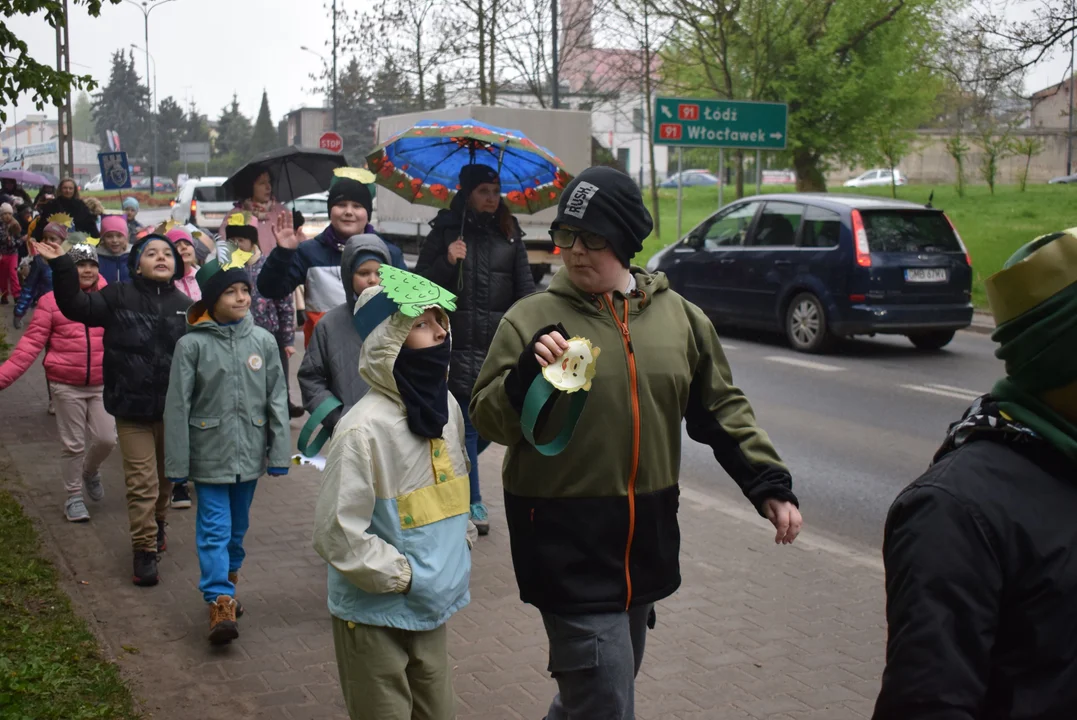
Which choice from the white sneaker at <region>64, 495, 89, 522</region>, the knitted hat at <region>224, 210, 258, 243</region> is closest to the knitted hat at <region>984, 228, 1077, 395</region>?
the white sneaker at <region>64, 495, 89, 522</region>

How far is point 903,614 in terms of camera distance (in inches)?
68.4

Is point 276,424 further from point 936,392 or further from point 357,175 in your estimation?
point 936,392

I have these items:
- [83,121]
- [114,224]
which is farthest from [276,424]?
[83,121]

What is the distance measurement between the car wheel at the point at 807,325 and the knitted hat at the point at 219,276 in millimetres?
9959

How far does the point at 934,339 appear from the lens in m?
15.0

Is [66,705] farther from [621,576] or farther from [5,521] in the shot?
[5,521]

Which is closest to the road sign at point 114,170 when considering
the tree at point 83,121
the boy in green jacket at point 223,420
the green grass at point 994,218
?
the green grass at point 994,218

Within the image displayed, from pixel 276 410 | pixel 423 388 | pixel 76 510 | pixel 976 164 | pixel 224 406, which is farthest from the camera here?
pixel 976 164

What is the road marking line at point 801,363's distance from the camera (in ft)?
44.4

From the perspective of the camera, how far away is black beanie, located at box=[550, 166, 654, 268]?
3299 mm

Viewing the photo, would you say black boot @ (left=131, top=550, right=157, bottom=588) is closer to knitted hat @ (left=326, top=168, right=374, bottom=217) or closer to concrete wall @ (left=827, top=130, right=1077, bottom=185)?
knitted hat @ (left=326, top=168, right=374, bottom=217)

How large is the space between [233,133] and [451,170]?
118 metres

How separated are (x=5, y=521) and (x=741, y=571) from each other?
13.7 ft

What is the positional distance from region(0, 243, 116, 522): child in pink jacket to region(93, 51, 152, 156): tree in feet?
341
